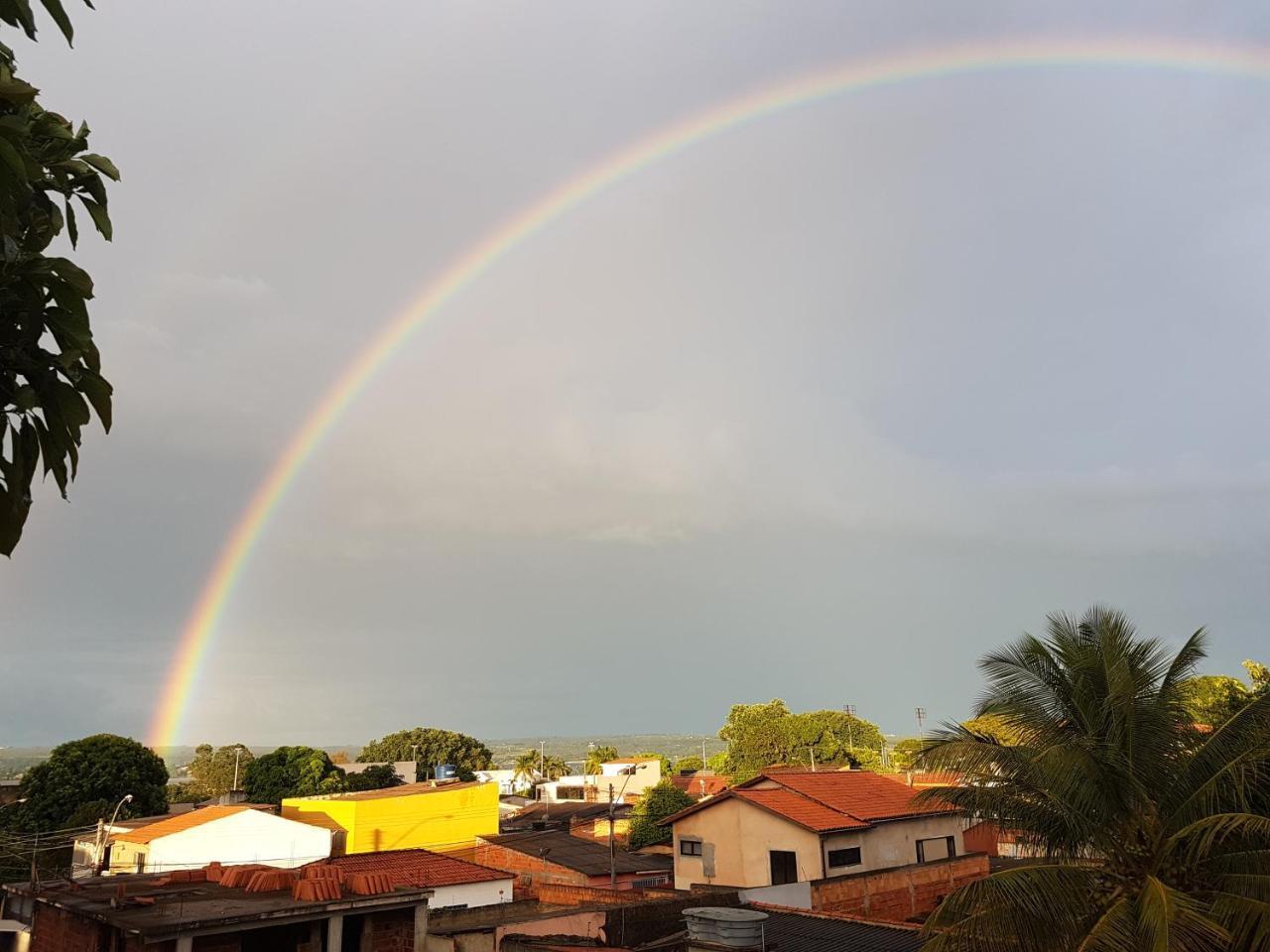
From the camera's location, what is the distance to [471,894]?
32625 millimetres

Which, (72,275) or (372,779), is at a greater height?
(72,275)

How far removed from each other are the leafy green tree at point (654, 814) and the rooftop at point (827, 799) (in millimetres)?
18359

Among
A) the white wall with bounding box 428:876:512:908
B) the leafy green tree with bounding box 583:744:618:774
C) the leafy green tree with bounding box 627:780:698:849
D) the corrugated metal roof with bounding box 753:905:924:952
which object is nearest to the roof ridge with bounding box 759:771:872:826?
the corrugated metal roof with bounding box 753:905:924:952

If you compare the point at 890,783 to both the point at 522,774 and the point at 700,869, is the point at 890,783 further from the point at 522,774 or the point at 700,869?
the point at 522,774

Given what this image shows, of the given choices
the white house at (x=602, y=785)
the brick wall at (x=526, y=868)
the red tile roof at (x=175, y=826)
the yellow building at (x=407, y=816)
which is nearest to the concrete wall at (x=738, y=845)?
the brick wall at (x=526, y=868)

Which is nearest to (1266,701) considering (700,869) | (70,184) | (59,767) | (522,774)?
(70,184)

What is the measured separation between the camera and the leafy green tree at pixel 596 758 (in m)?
125

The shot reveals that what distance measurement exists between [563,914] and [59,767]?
2215 inches

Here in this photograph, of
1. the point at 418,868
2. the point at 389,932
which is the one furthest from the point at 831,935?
the point at 418,868

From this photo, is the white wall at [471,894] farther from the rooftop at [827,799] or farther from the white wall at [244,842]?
the white wall at [244,842]

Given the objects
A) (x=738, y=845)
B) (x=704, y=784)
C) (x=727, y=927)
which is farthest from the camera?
(x=704, y=784)

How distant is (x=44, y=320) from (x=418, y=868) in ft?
100

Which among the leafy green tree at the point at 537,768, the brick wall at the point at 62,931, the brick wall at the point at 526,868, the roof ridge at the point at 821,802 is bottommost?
the brick wall at the point at 526,868

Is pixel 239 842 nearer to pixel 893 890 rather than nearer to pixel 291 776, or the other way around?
pixel 893 890
